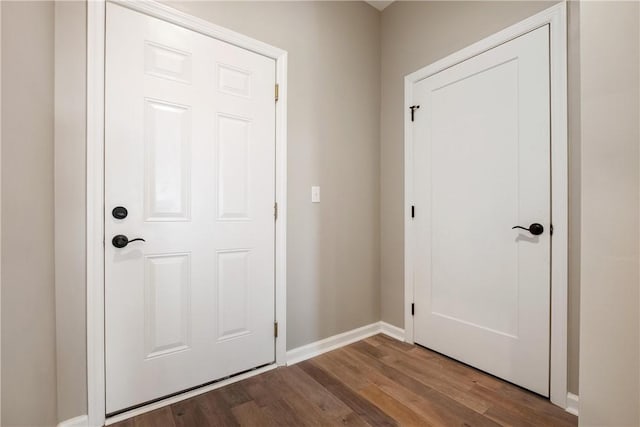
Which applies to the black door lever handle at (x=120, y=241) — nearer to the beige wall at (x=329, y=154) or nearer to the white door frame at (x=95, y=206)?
the white door frame at (x=95, y=206)

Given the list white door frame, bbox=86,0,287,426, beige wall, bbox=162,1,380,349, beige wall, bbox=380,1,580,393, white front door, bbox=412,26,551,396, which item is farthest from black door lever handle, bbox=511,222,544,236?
white door frame, bbox=86,0,287,426

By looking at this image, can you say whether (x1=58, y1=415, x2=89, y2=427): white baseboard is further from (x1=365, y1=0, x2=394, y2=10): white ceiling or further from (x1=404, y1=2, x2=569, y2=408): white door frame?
(x1=365, y1=0, x2=394, y2=10): white ceiling

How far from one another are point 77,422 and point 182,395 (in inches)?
18.0

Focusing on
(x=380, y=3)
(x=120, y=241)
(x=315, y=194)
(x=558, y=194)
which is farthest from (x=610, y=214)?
(x=380, y=3)

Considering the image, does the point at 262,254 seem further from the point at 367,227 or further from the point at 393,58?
the point at 393,58

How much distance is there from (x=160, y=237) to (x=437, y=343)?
2003mm

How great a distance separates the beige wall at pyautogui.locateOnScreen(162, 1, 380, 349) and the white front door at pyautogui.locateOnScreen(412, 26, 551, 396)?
1.36ft

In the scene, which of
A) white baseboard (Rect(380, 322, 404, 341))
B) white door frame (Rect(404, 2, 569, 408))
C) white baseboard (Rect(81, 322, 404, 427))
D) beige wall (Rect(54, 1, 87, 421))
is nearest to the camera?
beige wall (Rect(54, 1, 87, 421))

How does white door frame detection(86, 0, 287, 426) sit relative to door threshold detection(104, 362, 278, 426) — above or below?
above

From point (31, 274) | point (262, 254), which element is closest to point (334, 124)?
point (262, 254)

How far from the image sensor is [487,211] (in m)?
1.94

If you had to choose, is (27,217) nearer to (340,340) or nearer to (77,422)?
(77,422)

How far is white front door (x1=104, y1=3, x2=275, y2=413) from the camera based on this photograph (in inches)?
59.3

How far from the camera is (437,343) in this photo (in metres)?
2.22
